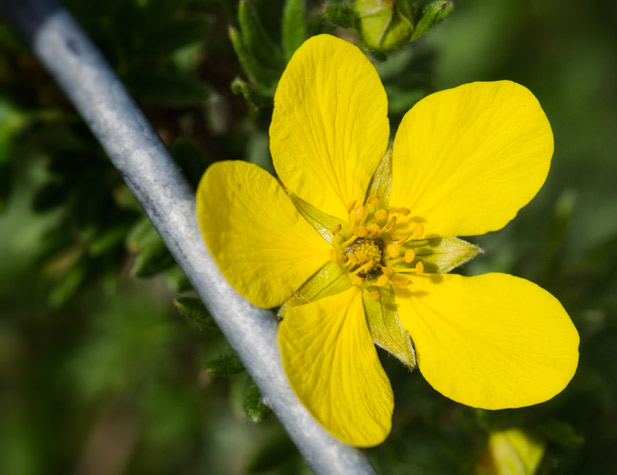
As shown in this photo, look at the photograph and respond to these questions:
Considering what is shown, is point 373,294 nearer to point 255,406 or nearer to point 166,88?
point 255,406

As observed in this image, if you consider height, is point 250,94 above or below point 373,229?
above

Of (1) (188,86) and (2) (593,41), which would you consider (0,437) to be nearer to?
(1) (188,86)

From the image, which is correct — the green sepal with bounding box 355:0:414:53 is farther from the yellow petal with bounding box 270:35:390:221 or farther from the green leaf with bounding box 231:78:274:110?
the green leaf with bounding box 231:78:274:110

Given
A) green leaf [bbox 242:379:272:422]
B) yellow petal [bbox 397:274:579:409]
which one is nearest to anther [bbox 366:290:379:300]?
yellow petal [bbox 397:274:579:409]

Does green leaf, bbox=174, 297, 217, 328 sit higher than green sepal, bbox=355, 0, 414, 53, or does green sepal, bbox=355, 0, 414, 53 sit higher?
green sepal, bbox=355, 0, 414, 53

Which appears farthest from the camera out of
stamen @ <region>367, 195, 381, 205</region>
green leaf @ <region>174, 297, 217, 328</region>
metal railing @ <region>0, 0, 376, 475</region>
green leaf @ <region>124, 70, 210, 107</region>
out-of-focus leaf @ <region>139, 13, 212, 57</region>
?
out-of-focus leaf @ <region>139, 13, 212, 57</region>

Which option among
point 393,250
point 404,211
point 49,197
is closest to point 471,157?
point 404,211
